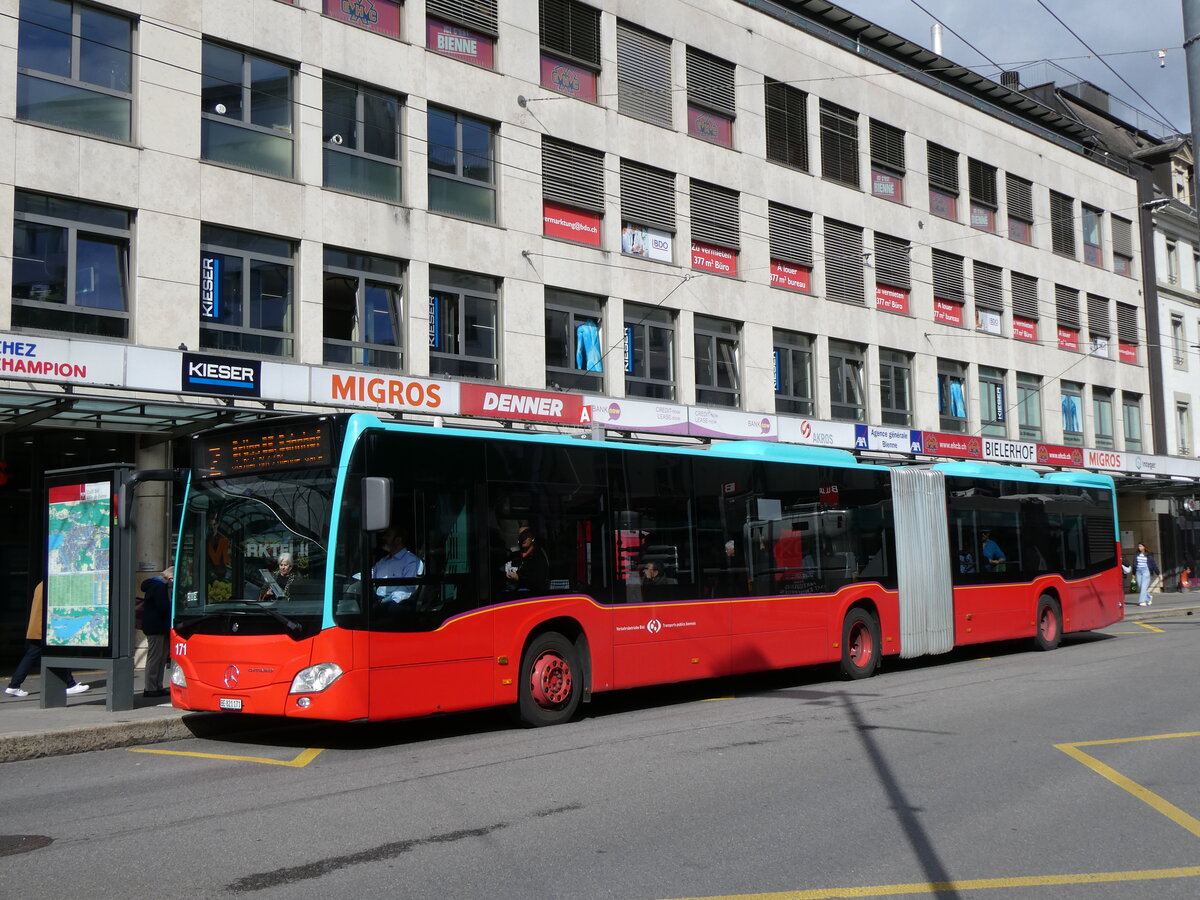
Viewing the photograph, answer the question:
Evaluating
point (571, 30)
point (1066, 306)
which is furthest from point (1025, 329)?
point (571, 30)

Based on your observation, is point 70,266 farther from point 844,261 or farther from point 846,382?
point 844,261

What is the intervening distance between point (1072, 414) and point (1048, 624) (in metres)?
19.2

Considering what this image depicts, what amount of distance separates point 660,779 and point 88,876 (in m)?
3.95

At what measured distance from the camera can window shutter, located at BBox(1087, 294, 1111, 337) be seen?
39969mm

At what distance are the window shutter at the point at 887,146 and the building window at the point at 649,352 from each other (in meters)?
9.43

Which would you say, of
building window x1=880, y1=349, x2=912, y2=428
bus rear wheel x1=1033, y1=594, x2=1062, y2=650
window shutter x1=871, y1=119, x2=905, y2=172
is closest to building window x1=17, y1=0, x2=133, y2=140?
bus rear wheel x1=1033, y1=594, x2=1062, y2=650

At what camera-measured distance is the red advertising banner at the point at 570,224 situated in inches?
949

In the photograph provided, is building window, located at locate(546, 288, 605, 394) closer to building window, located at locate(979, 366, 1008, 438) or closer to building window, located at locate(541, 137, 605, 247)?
building window, located at locate(541, 137, 605, 247)

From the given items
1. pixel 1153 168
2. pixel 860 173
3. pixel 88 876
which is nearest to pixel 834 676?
pixel 88 876

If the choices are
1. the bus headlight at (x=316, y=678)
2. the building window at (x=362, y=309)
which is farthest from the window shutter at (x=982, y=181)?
the bus headlight at (x=316, y=678)

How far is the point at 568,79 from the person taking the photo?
24719mm

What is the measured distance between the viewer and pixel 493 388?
22062mm

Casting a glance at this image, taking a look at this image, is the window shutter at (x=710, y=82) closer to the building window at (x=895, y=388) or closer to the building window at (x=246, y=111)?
the building window at (x=895, y=388)

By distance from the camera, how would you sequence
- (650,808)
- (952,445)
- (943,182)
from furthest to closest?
1. (943,182)
2. (952,445)
3. (650,808)
